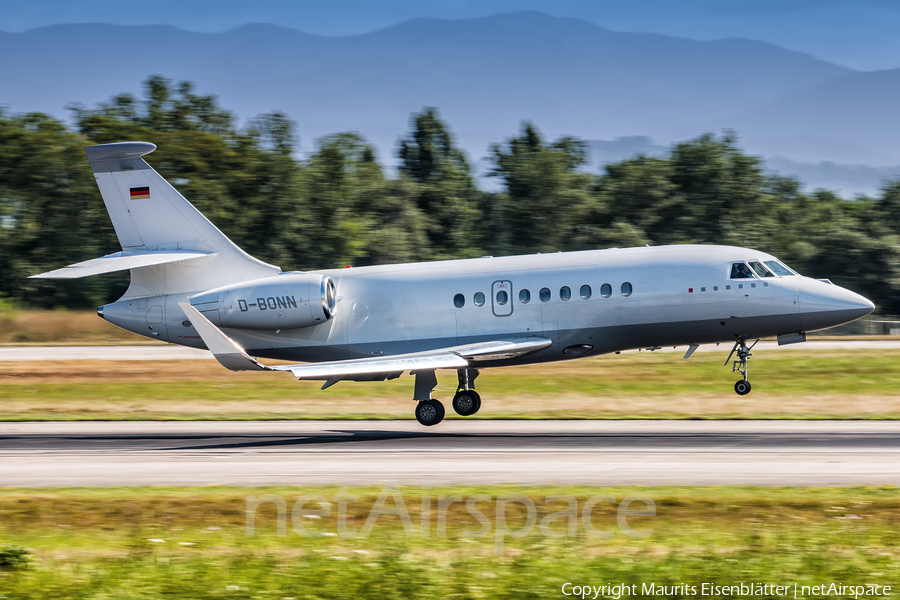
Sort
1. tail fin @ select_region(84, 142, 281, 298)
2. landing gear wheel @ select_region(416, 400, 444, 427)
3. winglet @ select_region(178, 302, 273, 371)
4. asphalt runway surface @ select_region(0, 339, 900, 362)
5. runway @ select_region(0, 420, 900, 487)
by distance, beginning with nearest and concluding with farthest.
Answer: runway @ select_region(0, 420, 900, 487) → winglet @ select_region(178, 302, 273, 371) → landing gear wheel @ select_region(416, 400, 444, 427) → tail fin @ select_region(84, 142, 281, 298) → asphalt runway surface @ select_region(0, 339, 900, 362)

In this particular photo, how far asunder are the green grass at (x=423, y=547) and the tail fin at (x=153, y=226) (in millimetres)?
10687

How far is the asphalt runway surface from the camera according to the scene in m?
40.0

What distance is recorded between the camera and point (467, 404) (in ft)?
82.4

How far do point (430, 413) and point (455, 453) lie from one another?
4.67 m

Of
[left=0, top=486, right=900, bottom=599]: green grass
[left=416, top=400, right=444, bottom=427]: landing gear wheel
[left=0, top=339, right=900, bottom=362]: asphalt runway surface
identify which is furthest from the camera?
[left=0, top=339, right=900, bottom=362]: asphalt runway surface

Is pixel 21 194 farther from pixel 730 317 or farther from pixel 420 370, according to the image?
pixel 730 317

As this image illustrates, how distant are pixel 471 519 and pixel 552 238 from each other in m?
48.7

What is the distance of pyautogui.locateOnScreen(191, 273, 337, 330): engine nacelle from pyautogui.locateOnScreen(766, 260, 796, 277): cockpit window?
11.2 metres

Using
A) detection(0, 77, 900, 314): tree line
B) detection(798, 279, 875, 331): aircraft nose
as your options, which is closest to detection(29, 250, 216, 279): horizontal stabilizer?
detection(798, 279, 875, 331): aircraft nose

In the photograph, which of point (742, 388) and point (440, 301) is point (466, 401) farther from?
point (742, 388)

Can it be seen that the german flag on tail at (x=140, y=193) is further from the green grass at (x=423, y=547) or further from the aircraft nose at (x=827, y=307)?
the aircraft nose at (x=827, y=307)

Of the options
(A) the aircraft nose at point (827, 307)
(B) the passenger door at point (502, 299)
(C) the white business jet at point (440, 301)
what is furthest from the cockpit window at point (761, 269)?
(B) the passenger door at point (502, 299)

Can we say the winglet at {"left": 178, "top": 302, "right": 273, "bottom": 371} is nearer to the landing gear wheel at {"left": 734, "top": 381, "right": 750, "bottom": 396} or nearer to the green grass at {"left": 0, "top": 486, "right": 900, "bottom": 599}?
the green grass at {"left": 0, "top": 486, "right": 900, "bottom": 599}

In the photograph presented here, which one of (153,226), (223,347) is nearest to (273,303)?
(153,226)
